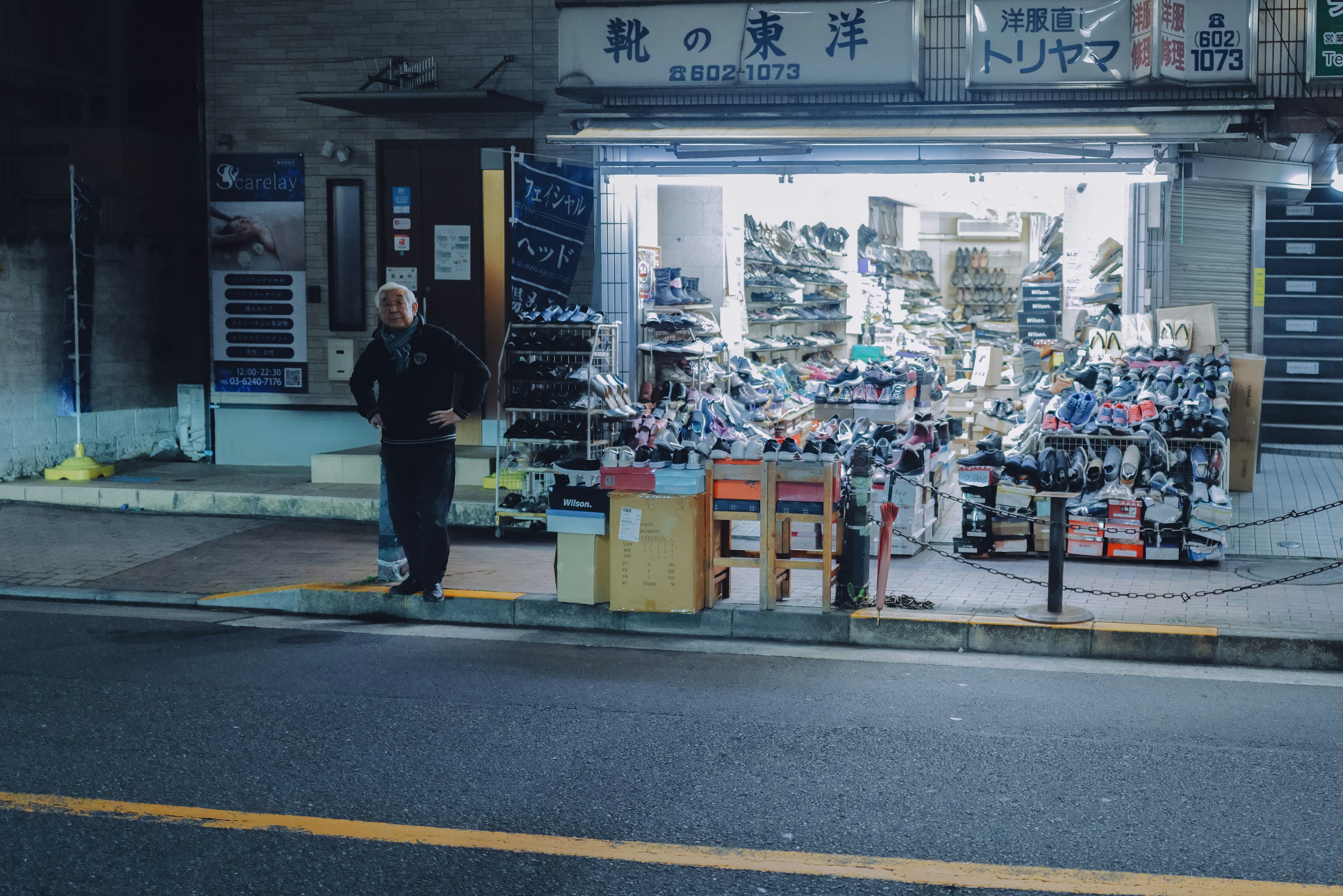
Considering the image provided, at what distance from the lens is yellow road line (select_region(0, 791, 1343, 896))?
13.9ft

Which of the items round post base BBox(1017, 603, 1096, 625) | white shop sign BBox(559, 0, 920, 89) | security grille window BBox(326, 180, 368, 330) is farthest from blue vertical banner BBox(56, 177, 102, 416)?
round post base BBox(1017, 603, 1096, 625)

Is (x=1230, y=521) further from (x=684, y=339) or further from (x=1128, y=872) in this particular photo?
(x=1128, y=872)

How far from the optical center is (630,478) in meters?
8.02

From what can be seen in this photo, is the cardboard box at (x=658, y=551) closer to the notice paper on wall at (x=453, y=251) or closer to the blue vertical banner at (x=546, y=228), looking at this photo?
the blue vertical banner at (x=546, y=228)

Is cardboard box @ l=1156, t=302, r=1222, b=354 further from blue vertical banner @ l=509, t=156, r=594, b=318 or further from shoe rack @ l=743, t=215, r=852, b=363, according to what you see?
blue vertical banner @ l=509, t=156, r=594, b=318

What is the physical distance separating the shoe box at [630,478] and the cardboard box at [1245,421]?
22.0 ft

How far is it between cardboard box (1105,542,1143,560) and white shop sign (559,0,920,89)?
428cm

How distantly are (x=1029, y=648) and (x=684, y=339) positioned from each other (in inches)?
234

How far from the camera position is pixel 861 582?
8.16 meters

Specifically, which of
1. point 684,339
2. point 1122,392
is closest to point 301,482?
point 684,339

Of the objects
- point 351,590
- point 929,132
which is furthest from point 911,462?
point 351,590

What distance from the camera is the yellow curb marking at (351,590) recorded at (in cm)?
858

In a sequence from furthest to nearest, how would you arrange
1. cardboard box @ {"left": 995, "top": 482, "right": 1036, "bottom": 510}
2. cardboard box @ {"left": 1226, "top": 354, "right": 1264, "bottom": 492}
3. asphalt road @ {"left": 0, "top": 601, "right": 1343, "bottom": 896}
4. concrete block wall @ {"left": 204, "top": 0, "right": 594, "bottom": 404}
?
concrete block wall @ {"left": 204, "top": 0, "right": 594, "bottom": 404} → cardboard box @ {"left": 1226, "top": 354, "right": 1264, "bottom": 492} → cardboard box @ {"left": 995, "top": 482, "right": 1036, "bottom": 510} → asphalt road @ {"left": 0, "top": 601, "right": 1343, "bottom": 896}

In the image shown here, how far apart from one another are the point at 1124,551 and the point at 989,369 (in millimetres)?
6538
